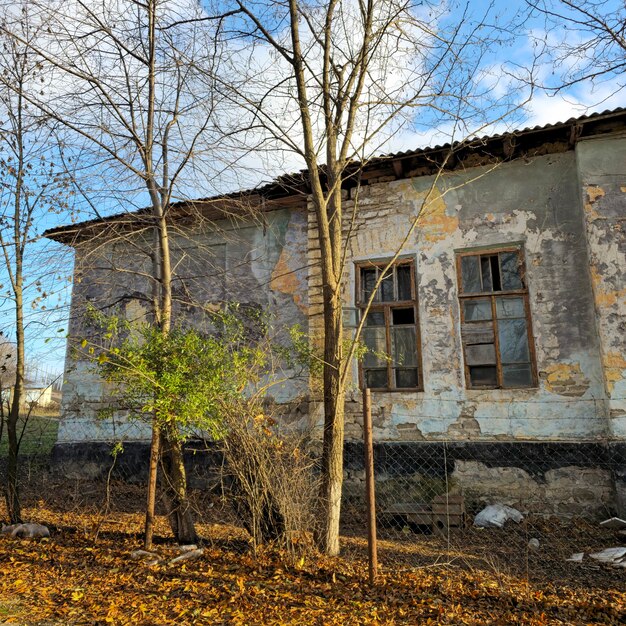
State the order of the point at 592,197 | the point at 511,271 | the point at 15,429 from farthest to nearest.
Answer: the point at 511,271 < the point at 592,197 < the point at 15,429

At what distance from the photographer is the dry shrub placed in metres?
4.93

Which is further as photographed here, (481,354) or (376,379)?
(376,379)

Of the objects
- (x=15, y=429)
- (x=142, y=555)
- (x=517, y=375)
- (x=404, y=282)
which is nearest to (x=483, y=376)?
(x=517, y=375)

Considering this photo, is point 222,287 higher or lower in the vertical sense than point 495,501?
higher

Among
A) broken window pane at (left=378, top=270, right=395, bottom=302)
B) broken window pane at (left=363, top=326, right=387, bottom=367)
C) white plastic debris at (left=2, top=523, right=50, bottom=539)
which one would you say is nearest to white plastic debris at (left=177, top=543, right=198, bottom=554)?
white plastic debris at (left=2, top=523, right=50, bottom=539)

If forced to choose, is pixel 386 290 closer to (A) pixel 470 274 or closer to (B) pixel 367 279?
(B) pixel 367 279

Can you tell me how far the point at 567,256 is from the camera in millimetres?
7617

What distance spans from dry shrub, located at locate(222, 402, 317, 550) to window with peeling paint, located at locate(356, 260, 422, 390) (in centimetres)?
315

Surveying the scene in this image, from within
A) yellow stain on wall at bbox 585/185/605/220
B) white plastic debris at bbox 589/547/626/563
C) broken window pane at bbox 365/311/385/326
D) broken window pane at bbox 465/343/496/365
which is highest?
yellow stain on wall at bbox 585/185/605/220

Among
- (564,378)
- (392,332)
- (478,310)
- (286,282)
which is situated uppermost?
(286,282)

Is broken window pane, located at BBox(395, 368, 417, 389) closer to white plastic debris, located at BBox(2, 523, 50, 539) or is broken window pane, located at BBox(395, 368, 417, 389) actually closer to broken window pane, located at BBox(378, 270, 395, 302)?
broken window pane, located at BBox(378, 270, 395, 302)

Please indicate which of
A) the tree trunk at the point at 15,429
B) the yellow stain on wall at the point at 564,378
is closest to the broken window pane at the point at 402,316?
the yellow stain on wall at the point at 564,378

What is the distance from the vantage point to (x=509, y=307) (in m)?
7.87

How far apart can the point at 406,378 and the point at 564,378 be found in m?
2.21
